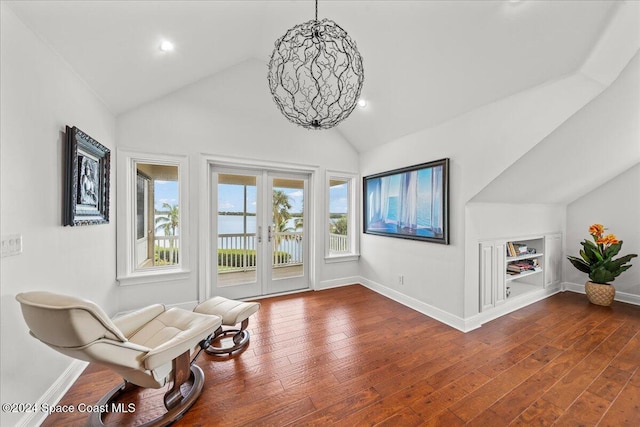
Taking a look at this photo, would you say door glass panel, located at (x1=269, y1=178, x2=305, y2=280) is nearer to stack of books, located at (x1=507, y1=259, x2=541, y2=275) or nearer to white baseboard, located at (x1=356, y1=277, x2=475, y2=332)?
white baseboard, located at (x1=356, y1=277, x2=475, y2=332)

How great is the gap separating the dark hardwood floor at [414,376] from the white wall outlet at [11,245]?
111cm

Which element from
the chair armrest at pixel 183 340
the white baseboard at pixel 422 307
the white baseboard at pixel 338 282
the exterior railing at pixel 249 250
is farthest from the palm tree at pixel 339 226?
the chair armrest at pixel 183 340

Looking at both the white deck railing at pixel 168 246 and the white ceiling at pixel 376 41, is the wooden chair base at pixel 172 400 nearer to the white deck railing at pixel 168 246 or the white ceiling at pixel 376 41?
the white deck railing at pixel 168 246

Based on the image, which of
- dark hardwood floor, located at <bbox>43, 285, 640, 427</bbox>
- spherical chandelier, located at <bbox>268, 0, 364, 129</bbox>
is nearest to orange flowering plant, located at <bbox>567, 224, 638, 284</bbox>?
dark hardwood floor, located at <bbox>43, 285, 640, 427</bbox>

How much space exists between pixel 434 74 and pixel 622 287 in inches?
170

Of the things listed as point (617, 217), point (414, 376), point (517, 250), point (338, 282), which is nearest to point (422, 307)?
point (414, 376)

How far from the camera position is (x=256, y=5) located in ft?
7.59

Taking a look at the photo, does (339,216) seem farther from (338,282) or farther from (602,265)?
(602,265)

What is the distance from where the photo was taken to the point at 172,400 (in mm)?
1639

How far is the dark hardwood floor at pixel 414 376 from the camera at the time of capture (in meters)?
1.62

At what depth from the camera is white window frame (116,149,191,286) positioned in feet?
9.50

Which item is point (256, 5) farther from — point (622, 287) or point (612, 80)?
point (622, 287)

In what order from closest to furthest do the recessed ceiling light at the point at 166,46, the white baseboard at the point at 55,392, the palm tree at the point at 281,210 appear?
1. the white baseboard at the point at 55,392
2. the recessed ceiling light at the point at 166,46
3. the palm tree at the point at 281,210

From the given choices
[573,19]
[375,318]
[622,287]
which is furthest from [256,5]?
[622,287]
